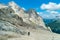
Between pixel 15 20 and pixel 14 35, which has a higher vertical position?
pixel 15 20

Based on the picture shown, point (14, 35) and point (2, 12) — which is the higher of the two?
point (2, 12)

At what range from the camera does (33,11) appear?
214 feet

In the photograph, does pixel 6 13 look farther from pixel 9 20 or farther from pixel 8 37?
pixel 8 37

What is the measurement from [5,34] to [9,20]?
7.05 metres

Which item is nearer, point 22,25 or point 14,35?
point 14,35

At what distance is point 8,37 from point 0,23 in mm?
4808

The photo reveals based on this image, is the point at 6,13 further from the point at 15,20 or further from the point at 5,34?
the point at 5,34

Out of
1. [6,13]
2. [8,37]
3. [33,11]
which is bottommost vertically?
[8,37]

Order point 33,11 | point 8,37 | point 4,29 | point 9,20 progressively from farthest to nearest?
point 33,11, point 9,20, point 4,29, point 8,37

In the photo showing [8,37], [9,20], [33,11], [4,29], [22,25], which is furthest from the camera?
[33,11]

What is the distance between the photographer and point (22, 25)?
143 feet

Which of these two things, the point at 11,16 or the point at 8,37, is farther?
the point at 11,16

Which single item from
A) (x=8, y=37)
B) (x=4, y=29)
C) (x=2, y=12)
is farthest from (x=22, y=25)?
(x=8, y=37)

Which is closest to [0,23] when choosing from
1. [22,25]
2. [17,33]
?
[17,33]
